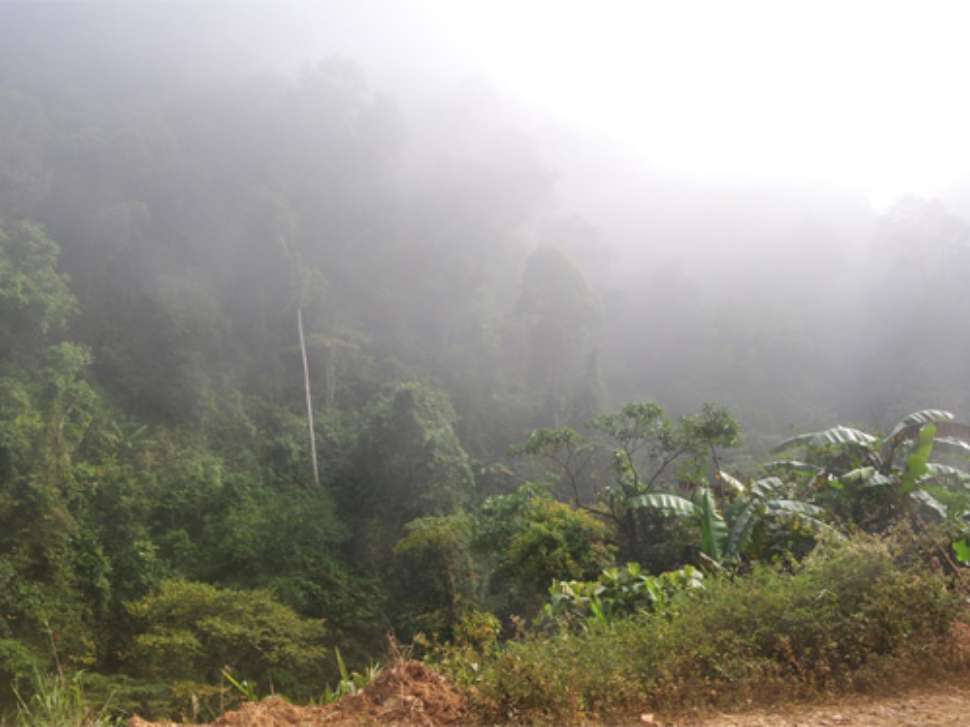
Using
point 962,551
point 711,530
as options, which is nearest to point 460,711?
point 962,551

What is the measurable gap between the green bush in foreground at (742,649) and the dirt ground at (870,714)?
127 mm

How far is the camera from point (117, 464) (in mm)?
16438

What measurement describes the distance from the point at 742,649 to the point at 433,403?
17426mm

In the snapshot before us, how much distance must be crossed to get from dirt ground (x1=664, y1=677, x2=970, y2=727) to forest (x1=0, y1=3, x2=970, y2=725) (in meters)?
0.15

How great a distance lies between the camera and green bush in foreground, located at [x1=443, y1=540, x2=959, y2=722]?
325cm

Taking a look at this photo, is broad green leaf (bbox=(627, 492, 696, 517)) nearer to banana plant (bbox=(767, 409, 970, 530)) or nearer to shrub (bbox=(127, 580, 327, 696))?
banana plant (bbox=(767, 409, 970, 530))

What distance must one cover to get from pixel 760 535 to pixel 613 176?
36658mm

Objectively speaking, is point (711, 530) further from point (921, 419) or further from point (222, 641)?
point (222, 641)

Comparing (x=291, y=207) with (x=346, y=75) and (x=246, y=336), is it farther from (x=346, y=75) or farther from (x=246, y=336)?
(x=346, y=75)

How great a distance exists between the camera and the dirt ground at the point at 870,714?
9.91 feet

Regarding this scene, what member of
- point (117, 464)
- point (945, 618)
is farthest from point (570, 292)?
point (945, 618)

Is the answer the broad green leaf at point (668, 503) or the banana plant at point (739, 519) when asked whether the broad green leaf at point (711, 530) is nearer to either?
the banana plant at point (739, 519)

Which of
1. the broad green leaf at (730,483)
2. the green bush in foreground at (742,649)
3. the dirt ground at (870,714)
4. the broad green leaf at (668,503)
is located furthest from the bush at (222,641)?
the dirt ground at (870,714)

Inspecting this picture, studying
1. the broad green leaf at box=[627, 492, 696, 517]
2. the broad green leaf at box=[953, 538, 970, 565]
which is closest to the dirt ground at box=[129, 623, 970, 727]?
the broad green leaf at box=[953, 538, 970, 565]
